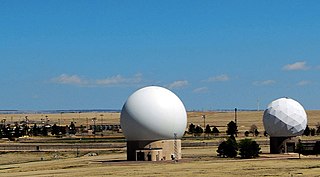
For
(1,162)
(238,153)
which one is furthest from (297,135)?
(1,162)

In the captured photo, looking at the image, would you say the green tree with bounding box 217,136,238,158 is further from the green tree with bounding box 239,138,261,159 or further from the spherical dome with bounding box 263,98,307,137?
the spherical dome with bounding box 263,98,307,137

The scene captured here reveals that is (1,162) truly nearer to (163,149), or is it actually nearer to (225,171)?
(163,149)

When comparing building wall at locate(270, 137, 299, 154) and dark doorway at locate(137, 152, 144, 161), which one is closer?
dark doorway at locate(137, 152, 144, 161)

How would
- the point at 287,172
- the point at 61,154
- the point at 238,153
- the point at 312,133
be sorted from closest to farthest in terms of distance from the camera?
the point at 287,172 → the point at 238,153 → the point at 61,154 → the point at 312,133

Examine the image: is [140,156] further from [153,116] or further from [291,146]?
[291,146]

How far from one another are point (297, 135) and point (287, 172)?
3176 centimetres

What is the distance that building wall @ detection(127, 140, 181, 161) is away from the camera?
6562 cm

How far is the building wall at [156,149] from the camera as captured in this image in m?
65.6

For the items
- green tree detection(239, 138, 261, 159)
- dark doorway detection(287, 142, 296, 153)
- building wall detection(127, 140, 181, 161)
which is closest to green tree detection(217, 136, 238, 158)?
green tree detection(239, 138, 261, 159)

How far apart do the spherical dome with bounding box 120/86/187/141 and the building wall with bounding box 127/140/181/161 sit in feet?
1.80

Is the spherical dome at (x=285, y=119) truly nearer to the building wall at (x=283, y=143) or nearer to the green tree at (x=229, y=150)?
the building wall at (x=283, y=143)

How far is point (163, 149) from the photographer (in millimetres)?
66562

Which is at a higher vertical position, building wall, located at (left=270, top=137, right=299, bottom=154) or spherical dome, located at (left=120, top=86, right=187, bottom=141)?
spherical dome, located at (left=120, top=86, right=187, bottom=141)

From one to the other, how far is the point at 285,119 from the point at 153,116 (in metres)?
18.5
